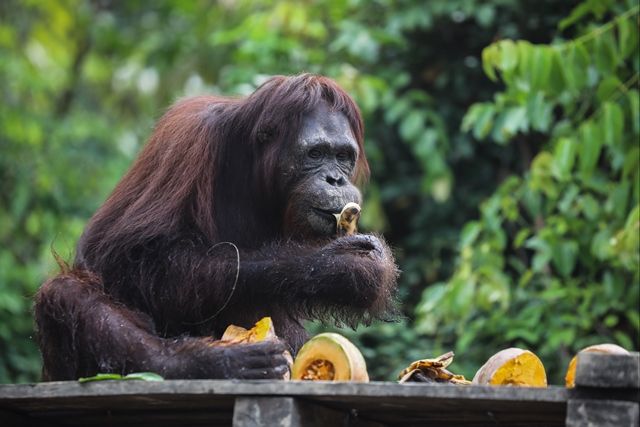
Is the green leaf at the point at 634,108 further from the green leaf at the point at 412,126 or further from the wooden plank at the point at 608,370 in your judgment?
the wooden plank at the point at 608,370

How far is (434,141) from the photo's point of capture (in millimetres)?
8297

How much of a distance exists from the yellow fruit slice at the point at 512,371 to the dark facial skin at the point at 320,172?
0.99 metres

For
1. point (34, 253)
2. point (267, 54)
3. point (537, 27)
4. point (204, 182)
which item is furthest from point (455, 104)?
point (204, 182)

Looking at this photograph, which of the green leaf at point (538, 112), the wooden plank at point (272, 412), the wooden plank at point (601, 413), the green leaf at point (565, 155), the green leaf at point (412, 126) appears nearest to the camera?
the wooden plank at point (601, 413)

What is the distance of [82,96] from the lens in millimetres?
14703

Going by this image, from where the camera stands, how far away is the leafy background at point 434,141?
650cm

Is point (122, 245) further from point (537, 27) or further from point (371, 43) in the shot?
point (537, 27)

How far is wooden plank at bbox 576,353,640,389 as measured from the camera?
3131 mm

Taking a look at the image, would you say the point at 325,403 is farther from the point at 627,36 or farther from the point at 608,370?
the point at 627,36

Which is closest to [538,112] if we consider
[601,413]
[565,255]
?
[565,255]

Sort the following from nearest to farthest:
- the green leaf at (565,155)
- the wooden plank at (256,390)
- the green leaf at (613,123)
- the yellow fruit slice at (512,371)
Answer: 1. the wooden plank at (256,390)
2. the yellow fruit slice at (512,371)
3. the green leaf at (613,123)
4. the green leaf at (565,155)

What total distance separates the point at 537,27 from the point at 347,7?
1.36m

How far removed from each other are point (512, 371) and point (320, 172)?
122 centimetres

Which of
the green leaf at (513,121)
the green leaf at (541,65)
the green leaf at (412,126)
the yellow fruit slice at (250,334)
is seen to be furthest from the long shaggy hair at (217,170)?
the green leaf at (412,126)
